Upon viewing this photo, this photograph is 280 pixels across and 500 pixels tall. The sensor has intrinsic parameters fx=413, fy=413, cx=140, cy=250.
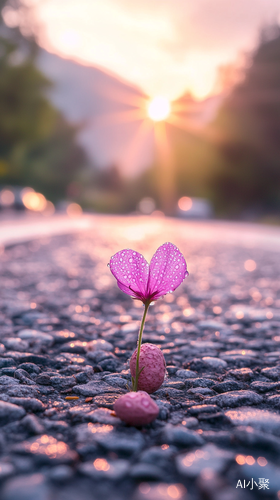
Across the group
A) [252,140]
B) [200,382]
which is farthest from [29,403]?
[252,140]

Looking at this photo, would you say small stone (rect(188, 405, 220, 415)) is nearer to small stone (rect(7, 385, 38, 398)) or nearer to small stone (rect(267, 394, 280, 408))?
small stone (rect(267, 394, 280, 408))

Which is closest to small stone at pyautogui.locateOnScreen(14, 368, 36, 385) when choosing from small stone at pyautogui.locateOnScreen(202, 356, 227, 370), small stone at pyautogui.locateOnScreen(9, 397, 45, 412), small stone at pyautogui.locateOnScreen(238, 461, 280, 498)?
small stone at pyautogui.locateOnScreen(9, 397, 45, 412)

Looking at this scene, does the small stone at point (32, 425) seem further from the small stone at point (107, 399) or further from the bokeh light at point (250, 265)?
the bokeh light at point (250, 265)

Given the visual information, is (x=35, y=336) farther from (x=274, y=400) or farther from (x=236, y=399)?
(x=274, y=400)

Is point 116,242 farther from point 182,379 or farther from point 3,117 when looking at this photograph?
point 3,117

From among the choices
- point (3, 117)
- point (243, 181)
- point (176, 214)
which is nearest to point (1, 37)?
point (3, 117)

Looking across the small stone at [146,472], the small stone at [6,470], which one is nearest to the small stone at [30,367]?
the small stone at [6,470]
